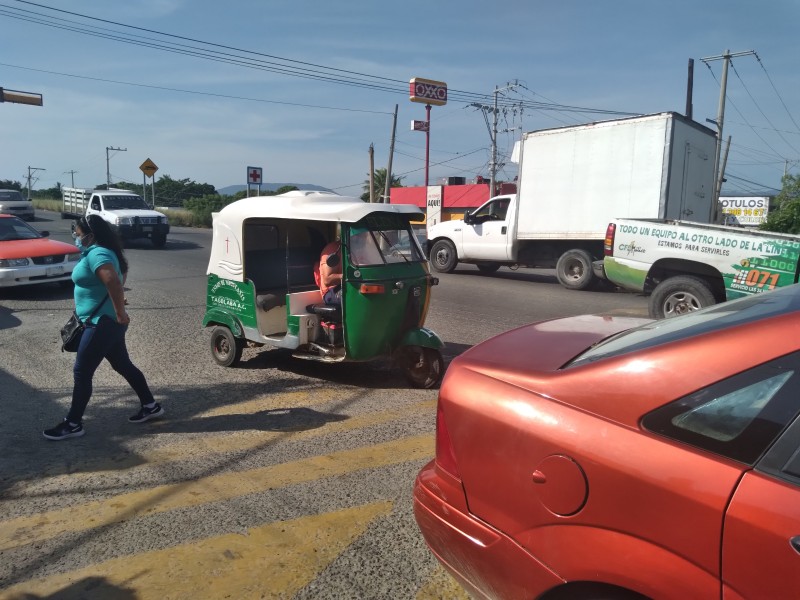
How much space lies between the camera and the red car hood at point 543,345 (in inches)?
94.3

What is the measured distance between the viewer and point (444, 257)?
16094 mm

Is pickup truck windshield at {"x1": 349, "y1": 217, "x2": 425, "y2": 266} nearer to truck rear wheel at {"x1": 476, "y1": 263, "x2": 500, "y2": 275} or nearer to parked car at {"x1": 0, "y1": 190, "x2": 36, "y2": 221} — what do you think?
truck rear wheel at {"x1": 476, "y1": 263, "x2": 500, "y2": 275}

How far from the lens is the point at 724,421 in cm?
178

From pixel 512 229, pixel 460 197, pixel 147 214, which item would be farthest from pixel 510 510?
pixel 460 197

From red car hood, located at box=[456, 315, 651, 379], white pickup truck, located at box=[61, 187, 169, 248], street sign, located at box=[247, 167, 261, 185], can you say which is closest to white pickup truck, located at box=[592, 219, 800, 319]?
red car hood, located at box=[456, 315, 651, 379]

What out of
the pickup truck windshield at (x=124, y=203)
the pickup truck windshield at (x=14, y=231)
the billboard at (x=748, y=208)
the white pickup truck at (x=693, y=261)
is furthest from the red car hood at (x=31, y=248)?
the billboard at (x=748, y=208)

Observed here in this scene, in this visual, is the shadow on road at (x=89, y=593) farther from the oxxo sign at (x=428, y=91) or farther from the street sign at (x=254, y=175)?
the oxxo sign at (x=428, y=91)

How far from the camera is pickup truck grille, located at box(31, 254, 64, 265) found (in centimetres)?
1077

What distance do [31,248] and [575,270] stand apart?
1082cm

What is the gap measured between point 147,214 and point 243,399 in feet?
55.6

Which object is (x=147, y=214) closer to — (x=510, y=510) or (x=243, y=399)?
(x=243, y=399)

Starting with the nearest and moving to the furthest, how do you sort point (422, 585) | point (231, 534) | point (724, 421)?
point (724, 421) < point (422, 585) < point (231, 534)

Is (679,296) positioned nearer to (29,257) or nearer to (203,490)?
(203,490)

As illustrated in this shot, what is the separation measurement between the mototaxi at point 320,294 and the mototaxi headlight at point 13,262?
5.76 metres
